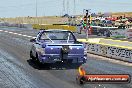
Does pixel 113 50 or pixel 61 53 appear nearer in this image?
pixel 61 53

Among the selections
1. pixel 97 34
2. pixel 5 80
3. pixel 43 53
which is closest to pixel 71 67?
pixel 43 53

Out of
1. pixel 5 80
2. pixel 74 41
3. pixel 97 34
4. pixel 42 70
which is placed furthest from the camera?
pixel 97 34

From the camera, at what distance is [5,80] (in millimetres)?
11625

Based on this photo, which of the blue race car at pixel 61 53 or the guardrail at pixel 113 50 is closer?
the blue race car at pixel 61 53

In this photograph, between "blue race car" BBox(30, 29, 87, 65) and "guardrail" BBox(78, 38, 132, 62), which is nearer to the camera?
"blue race car" BBox(30, 29, 87, 65)

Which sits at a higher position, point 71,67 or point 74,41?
point 74,41

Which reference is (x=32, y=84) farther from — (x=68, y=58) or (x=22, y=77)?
(x=68, y=58)

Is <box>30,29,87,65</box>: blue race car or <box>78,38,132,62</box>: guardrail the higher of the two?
<box>30,29,87,65</box>: blue race car

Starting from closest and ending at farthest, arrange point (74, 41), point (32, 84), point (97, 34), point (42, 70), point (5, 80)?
1. point (32, 84)
2. point (5, 80)
3. point (42, 70)
4. point (74, 41)
5. point (97, 34)

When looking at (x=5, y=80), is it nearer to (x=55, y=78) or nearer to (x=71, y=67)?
(x=55, y=78)

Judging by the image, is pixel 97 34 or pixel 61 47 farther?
pixel 97 34

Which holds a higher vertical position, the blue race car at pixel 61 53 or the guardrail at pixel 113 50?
the blue race car at pixel 61 53

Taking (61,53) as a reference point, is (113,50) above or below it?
below

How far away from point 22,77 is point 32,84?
1.58 metres
